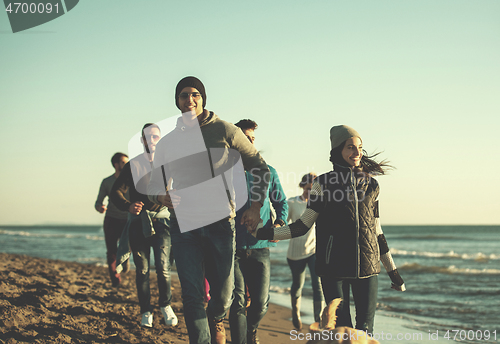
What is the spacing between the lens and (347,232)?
344 cm

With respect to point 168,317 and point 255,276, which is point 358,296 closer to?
point 255,276

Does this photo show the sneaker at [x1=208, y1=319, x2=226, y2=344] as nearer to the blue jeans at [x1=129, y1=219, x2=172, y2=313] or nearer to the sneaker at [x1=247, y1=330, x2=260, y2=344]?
the sneaker at [x1=247, y1=330, x2=260, y2=344]

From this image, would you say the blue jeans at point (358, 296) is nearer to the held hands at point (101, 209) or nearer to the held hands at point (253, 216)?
the held hands at point (253, 216)

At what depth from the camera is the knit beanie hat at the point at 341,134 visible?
12.1 feet

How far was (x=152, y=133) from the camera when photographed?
525 cm

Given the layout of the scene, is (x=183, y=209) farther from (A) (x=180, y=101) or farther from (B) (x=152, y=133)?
(B) (x=152, y=133)

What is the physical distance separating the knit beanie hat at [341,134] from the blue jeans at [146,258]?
236 cm

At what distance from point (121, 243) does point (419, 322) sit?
5.01 m

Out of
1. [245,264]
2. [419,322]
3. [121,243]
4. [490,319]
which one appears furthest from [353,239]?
[490,319]

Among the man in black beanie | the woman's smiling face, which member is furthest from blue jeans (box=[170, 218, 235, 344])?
the woman's smiling face

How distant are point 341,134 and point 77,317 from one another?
12.0 feet

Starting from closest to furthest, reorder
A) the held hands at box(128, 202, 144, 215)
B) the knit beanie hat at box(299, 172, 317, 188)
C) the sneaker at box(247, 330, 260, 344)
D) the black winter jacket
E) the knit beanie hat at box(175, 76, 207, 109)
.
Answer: the black winter jacket
the knit beanie hat at box(175, 76, 207, 109)
the sneaker at box(247, 330, 260, 344)
the held hands at box(128, 202, 144, 215)
the knit beanie hat at box(299, 172, 317, 188)

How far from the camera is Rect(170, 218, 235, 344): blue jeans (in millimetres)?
3463

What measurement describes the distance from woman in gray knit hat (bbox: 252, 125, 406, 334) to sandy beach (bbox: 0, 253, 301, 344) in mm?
2071
